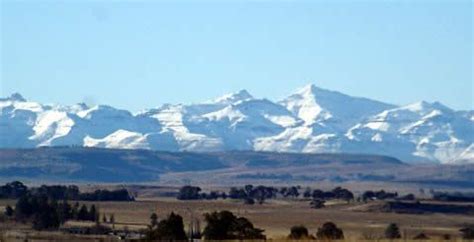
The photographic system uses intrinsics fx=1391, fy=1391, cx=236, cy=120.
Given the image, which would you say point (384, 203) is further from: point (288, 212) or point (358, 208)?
point (288, 212)

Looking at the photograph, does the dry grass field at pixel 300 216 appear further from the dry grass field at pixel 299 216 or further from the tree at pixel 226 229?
the tree at pixel 226 229

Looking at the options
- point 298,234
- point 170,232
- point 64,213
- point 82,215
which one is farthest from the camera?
point 82,215

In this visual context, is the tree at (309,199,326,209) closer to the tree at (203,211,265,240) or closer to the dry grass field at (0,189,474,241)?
the dry grass field at (0,189,474,241)

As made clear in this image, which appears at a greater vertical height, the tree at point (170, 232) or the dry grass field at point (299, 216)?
the dry grass field at point (299, 216)

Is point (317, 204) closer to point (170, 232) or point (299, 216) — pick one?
point (299, 216)

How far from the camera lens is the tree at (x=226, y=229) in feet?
212

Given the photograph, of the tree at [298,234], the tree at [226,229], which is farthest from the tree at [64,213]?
the tree at [226,229]

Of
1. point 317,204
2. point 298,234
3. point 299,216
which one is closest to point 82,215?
point 299,216

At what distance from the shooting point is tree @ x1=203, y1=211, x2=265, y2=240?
64.7 m

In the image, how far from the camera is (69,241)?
237 ft

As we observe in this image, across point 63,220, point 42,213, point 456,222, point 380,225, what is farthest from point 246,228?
point 456,222

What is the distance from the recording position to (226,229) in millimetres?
66688

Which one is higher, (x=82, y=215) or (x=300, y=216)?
(x=300, y=216)

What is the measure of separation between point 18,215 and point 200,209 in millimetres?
48732
